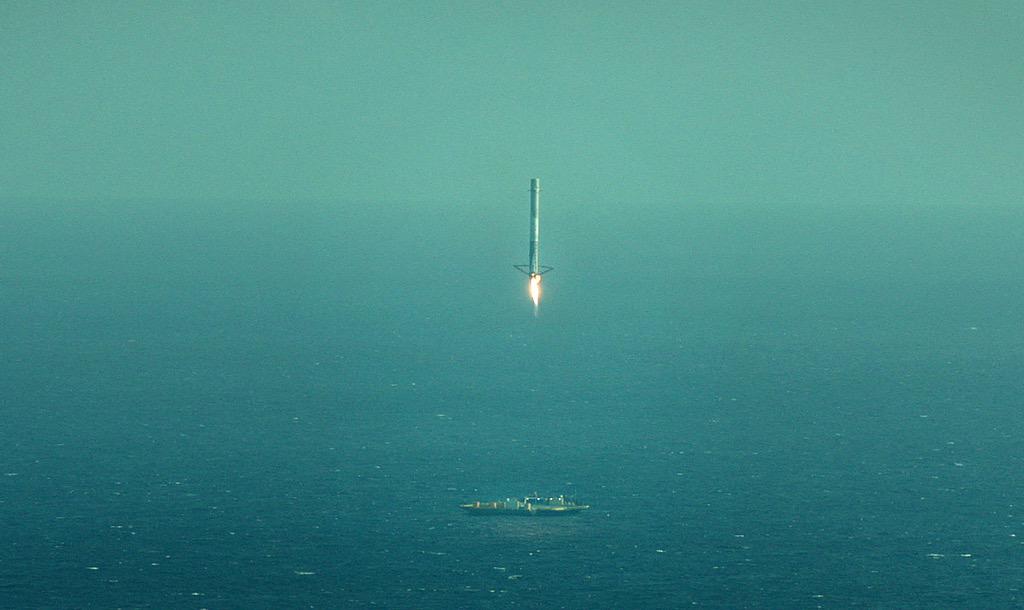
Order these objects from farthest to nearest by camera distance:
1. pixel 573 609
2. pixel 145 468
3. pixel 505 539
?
pixel 145 468
pixel 505 539
pixel 573 609

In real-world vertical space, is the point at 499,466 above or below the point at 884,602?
above

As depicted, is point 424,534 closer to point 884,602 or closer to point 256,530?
point 256,530

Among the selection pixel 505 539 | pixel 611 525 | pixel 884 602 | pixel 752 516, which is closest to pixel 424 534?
pixel 505 539

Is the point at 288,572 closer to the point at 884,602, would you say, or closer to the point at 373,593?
the point at 373,593

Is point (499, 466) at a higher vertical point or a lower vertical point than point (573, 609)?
higher

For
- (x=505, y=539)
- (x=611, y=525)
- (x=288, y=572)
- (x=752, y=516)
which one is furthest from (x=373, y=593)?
(x=752, y=516)

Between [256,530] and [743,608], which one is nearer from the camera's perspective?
[743,608]

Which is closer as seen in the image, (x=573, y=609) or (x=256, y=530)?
(x=573, y=609)

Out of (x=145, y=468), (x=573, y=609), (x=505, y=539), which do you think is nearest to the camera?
(x=573, y=609)
